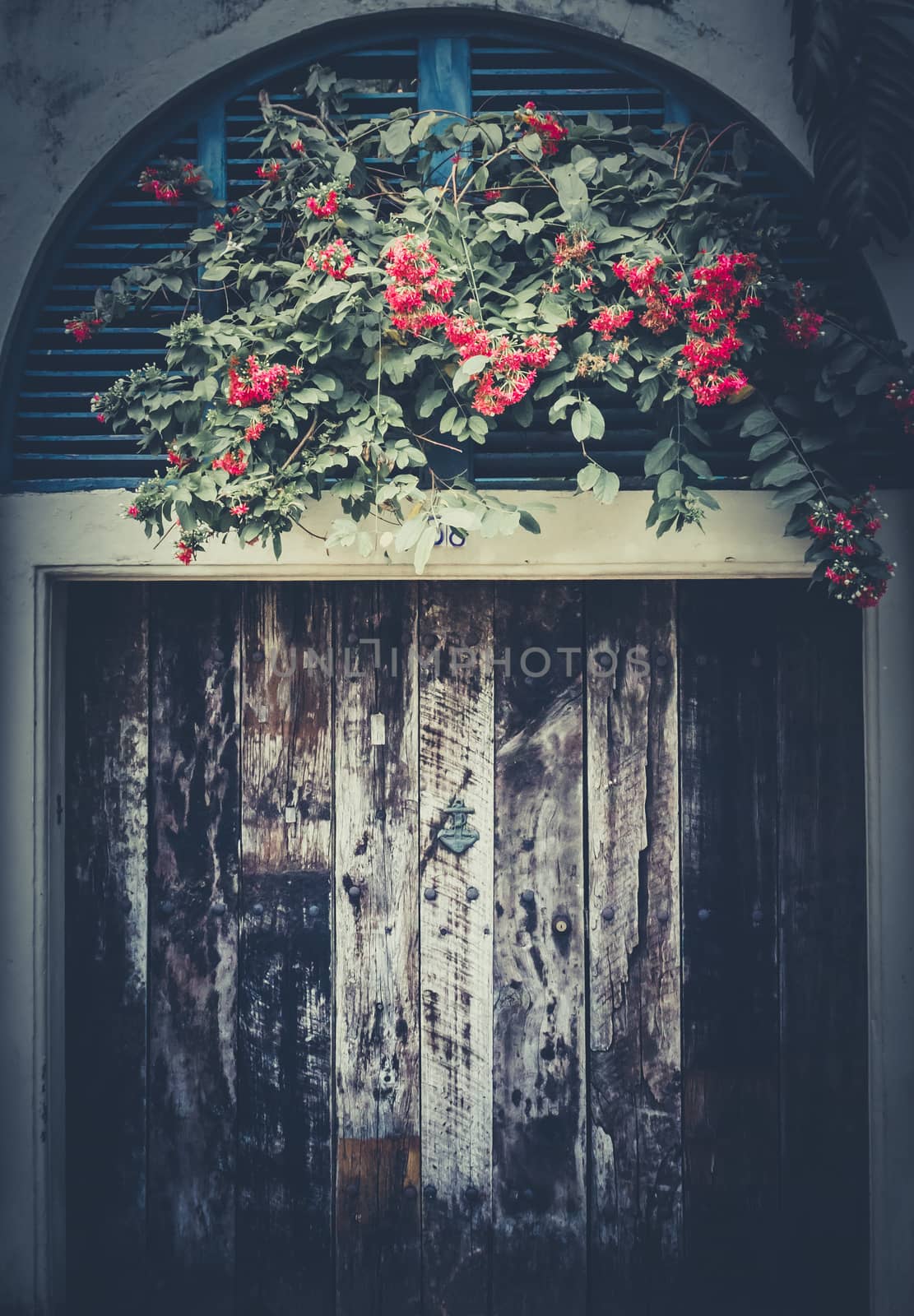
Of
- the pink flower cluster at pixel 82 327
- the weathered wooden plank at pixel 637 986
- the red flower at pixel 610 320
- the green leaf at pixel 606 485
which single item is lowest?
the weathered wooden plank at pixel 637 986

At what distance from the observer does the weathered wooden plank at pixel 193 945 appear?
88.0 inches

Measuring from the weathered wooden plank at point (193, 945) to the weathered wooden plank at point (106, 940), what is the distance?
0.11 feet

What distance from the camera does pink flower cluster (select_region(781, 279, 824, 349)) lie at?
1881mm

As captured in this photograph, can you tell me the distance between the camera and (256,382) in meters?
1.79

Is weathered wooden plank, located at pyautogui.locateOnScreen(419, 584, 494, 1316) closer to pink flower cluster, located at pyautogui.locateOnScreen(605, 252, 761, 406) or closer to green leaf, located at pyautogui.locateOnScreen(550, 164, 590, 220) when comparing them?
pink flower cluster, located at pyautogui.locateOnScreen(605, 252, 761, 406)

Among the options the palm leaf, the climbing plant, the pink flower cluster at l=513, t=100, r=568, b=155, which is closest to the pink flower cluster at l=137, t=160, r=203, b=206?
the climbing plant

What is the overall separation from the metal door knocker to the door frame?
53 cm

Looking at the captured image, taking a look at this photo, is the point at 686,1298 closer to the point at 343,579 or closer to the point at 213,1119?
the point at 213,1119

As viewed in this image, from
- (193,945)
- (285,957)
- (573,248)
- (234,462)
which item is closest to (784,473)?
(573,248)

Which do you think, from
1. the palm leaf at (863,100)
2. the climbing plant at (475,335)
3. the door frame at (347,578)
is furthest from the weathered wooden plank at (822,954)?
the palm leaf at (863,100)

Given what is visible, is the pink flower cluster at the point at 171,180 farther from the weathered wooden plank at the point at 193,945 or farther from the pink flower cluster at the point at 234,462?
the weathered wooden plank at the point at 193,945

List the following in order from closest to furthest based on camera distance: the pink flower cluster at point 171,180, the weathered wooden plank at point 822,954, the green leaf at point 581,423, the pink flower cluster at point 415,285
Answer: the pink flower cluster at point 415,285 → the green leaf at point 581,423 → the pink flower cluster at point 171,180 → the weathered wooden plank at point 822,954

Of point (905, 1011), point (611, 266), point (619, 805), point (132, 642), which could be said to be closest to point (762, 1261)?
point (905, 1011)

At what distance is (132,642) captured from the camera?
225 centimetres
